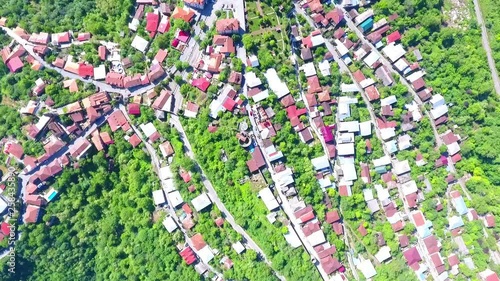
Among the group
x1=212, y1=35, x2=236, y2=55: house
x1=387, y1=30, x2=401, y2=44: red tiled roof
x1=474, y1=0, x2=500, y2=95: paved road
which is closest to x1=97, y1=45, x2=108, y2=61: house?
x1=212, y1=35, x2=236, y2=55: house

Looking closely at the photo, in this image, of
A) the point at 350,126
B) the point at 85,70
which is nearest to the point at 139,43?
the point at 85,70

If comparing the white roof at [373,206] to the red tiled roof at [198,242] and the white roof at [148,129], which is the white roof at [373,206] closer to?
the red tiled roof at [198,242]

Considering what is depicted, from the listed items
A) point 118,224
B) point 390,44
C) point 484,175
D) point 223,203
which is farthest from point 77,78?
point 484,175

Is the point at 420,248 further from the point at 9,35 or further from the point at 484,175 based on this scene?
the point at 9,35

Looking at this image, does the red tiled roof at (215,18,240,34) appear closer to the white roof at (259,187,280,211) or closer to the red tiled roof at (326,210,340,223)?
the white roof at (259,187,280,211)

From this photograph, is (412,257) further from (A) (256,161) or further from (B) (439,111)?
(A) (256,161)
